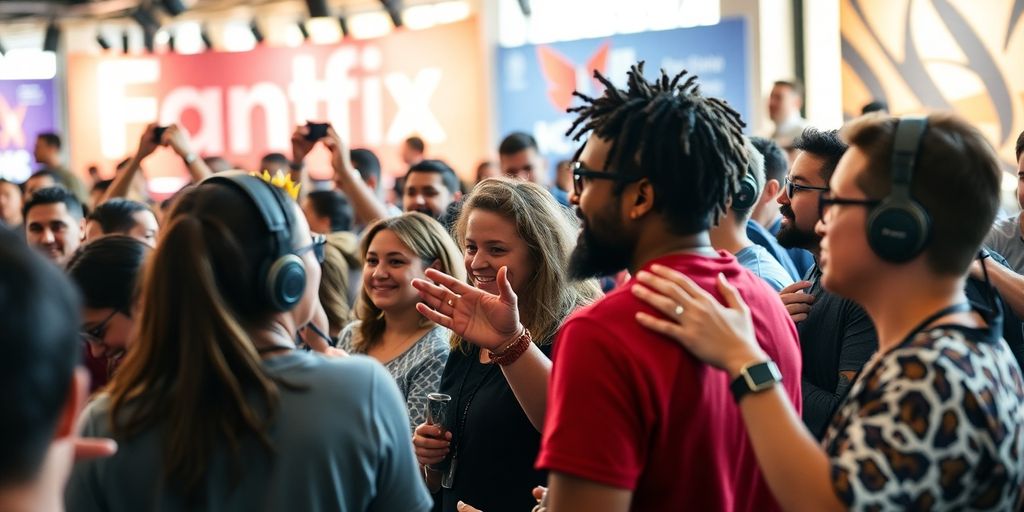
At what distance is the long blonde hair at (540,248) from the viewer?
9.43 ft

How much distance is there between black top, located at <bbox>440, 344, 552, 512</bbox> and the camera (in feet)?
8.67

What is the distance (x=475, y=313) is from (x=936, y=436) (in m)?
1.11

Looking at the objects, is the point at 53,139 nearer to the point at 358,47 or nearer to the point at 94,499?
the point at 358,47

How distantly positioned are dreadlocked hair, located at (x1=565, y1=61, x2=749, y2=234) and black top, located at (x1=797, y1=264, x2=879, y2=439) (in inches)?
39.2

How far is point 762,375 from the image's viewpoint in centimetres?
162

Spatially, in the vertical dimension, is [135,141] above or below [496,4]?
below

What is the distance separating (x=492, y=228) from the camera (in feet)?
9.77

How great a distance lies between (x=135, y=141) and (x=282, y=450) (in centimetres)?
1159

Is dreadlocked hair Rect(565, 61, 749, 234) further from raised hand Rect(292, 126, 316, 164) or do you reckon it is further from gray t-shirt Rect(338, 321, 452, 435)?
raised hand Rect(292, 126, 316, 164)

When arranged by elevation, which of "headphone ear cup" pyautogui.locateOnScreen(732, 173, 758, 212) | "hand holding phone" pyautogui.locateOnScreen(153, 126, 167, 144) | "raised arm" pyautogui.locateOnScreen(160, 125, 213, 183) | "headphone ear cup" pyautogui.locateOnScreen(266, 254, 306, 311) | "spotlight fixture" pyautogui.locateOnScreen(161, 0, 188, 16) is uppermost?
"spotlight fixture" pyautogui.locateOnScreen(161, 0, 188, 16)

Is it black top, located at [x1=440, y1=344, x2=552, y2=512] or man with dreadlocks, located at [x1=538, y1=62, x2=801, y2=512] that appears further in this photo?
black top, located at [x1=440, y1=344, x2=552, y2=512]

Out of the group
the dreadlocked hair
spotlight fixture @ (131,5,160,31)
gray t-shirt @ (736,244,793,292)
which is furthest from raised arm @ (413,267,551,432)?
spotlight fixture @ (131,5,160,31)

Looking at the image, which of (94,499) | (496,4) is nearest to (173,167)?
(496,4)

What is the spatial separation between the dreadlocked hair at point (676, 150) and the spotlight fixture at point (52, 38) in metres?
12.3
